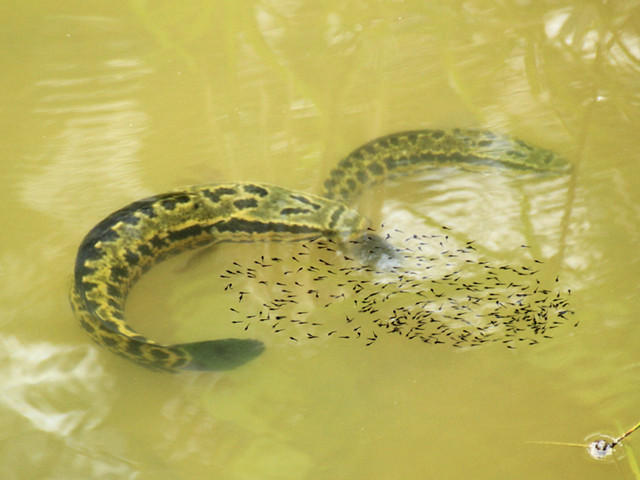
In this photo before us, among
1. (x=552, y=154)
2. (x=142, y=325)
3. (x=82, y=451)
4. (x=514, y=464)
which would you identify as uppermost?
(x=552, y=154)

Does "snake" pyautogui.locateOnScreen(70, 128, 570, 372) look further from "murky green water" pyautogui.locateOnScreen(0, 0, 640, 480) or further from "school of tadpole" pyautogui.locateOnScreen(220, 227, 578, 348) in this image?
"school of tadpole" pyautogui.locateOnScreen(220, 227, 578, 348)

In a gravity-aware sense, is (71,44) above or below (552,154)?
above

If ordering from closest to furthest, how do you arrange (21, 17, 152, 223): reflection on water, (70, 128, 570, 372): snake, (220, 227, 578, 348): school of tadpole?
1. (70, 128, 570, 372): snake
2. (220, 227, 578, 348): school of tadpole
3. (21, 17, 152, 223): reflection on water

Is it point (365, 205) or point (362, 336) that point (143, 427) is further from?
point (365, 205)

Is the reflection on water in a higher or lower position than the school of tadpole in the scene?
higher

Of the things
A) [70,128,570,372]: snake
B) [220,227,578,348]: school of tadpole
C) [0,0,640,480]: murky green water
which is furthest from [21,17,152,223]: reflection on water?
[220,227,578,348]: school of tadpole

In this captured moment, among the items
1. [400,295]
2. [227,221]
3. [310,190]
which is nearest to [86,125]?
[227,221]

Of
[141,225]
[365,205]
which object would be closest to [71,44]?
[141,225]
